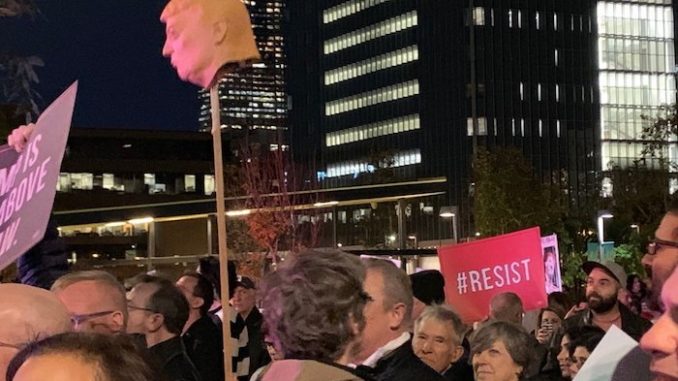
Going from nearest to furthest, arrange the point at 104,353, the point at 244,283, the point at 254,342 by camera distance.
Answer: the point at 104,353, the point at 254,342, the point at 244,283

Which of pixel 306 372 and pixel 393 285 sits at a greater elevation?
pixel 393 285

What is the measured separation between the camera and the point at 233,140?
90188 mm

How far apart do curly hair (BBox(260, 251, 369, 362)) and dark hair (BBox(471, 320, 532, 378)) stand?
6.87 ft

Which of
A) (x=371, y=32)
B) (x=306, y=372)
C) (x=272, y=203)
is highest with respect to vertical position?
(x=371, y=32)

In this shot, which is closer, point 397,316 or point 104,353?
point 104,353

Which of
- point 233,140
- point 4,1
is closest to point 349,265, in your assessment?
point 4,1

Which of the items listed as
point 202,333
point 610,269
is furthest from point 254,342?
point 610,269

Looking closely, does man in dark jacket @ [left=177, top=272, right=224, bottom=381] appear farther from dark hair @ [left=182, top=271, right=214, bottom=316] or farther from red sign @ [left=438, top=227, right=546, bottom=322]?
red sign @ [left=438, top=227, right=546, bottom=322]

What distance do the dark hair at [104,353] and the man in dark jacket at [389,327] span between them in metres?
1.98

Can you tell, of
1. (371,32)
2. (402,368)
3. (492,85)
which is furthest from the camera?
(371,32)

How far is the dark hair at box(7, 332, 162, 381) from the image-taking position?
206 cm

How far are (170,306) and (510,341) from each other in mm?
1780

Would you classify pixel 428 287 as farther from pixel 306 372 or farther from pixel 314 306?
pixel 306 372

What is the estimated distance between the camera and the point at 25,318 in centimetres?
315
